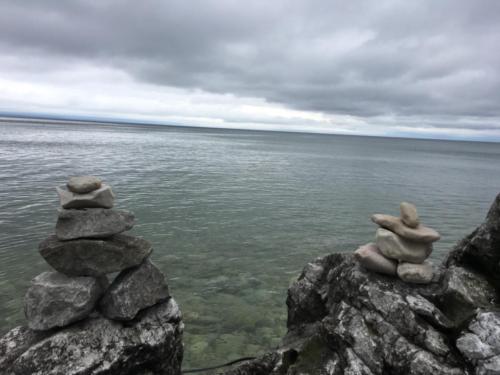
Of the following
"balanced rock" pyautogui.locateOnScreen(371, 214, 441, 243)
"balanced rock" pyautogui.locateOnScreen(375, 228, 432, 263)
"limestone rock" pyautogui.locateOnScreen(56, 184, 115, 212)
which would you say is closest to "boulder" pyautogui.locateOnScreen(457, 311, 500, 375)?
"balanced rock" pyautogui.locateOnScreen(375, 228, 432, 263)

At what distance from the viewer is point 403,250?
9.08 meters

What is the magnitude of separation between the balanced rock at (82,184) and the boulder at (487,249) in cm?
1097

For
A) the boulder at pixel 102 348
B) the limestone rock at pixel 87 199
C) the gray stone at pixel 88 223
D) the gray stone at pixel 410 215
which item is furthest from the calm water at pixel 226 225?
the gray stone at pixel 410 215

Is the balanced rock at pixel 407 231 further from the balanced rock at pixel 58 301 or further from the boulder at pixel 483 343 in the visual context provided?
the balanced rock at pixel 58 301

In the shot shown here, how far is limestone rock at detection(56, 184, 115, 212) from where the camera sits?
941 cm

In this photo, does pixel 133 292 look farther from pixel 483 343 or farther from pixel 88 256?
pixel 483 343

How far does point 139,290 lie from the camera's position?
31.1 ft

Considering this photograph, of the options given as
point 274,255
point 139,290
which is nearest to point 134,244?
point 139,290

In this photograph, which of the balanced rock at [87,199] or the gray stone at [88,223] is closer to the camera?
the gray stone at [88,223]

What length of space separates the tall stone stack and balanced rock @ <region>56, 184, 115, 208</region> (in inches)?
1.0

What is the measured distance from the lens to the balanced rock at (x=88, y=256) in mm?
9047

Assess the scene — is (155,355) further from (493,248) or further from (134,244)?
(493,248)

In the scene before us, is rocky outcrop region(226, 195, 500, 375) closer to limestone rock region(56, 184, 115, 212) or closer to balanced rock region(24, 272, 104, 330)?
balanced rock region(24, 272, 104, 330)

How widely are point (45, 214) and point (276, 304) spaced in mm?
21421
